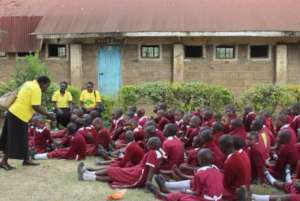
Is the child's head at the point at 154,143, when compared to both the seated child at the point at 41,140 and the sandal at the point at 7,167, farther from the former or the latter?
the seated child at the point at 41,140

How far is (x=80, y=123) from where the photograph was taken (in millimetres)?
11070

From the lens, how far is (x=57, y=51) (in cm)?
1916

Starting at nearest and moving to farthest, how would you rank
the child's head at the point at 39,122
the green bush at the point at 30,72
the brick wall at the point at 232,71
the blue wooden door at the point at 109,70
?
the child's head at the point at 39,122 → the green bush at the point at 30,72 → the brick wall at the point at 232,71 → the blue wooden door at the point at 109,70

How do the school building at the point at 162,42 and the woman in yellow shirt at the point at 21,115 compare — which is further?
the school building at the point at 162,42

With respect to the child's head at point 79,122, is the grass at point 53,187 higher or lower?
lower

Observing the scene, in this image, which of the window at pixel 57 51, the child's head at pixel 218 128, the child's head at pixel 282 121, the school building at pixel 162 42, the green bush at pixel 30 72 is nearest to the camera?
the child's head at pixel 218 128

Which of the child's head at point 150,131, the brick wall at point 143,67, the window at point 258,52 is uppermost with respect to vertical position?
the window at point 258,52

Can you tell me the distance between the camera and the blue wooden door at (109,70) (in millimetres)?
18734

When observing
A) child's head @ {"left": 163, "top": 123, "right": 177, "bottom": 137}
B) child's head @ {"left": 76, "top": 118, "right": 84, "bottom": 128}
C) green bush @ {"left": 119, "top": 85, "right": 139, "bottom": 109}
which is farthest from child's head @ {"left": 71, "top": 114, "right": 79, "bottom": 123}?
child's head @ {"left": 163, "top": 123, "right": 177, "bottom": 137}

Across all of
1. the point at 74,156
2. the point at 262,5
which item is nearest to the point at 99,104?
the point at 74,156

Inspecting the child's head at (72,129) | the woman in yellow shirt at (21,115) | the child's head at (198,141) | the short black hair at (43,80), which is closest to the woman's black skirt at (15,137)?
the woman in yellow shirt at (21,115)

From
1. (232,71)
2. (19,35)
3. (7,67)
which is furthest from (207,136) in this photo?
(7,67)

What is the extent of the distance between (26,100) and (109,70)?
32.9ft

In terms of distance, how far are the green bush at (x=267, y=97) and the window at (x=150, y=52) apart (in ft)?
14.9
